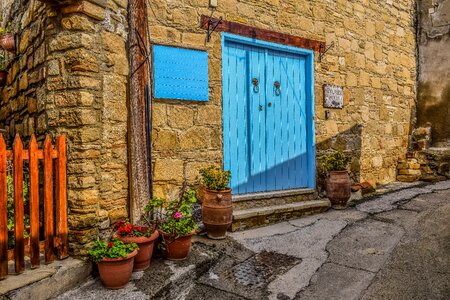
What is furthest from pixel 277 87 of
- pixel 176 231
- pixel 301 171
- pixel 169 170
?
pixel 176 231

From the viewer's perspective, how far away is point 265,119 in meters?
4.75

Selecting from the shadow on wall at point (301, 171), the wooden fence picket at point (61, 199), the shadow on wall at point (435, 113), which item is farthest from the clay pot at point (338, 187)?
the wooden fence picket at point (61, 199)

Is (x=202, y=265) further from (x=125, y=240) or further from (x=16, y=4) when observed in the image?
(x=16, y=4)

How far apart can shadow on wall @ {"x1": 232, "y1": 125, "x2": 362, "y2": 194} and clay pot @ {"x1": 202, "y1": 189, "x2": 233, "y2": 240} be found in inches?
30.1

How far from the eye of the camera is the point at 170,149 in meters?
3.79

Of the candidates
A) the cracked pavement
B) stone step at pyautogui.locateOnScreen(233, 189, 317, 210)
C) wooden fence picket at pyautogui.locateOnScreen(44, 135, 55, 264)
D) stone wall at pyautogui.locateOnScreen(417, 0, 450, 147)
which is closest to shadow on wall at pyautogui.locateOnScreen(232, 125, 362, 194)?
stone step at pyautogui.locateOnScreen(233, 189, 317, 210)

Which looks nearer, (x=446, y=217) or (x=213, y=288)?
(x=213, y=288)

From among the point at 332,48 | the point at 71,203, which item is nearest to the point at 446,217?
the point at 332,48

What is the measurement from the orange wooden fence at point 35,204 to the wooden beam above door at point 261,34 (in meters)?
2.30

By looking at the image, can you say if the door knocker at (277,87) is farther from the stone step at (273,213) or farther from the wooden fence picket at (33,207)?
the wooden fence picket at (33,207)

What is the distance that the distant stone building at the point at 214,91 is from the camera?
2920 millimetres

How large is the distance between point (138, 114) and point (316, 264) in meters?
2.22

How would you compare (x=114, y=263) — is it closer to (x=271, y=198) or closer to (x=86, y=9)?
(x=86, y=9)

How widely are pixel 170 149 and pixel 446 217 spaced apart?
3.50 metres
